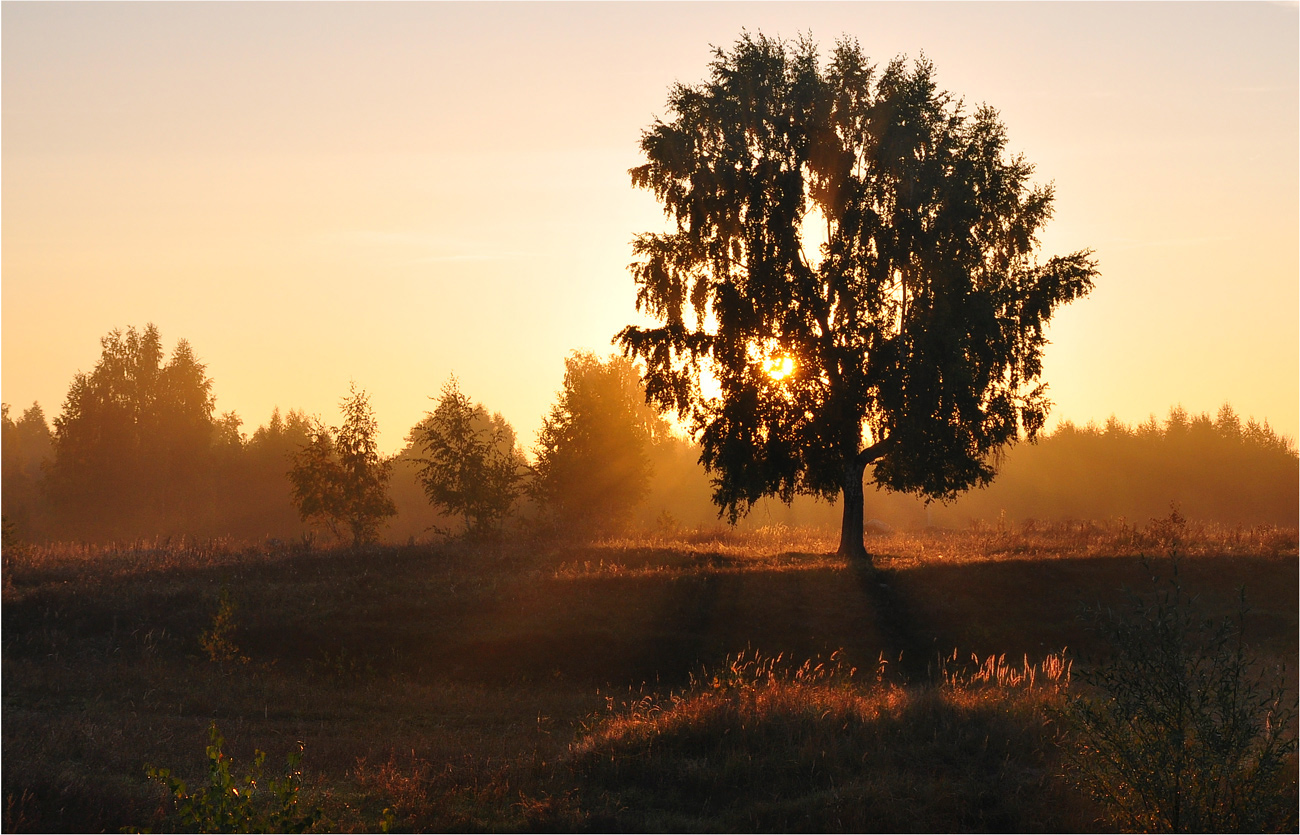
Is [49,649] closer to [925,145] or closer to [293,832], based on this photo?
[293,832]

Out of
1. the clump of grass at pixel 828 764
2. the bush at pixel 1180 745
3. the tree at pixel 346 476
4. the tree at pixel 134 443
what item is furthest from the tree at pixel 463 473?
the tree at pixel 134 443

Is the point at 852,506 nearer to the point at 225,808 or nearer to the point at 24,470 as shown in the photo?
the point at 225,808

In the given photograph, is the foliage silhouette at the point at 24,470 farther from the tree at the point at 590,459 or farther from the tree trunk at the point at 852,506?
the tree trunk at the point at 852,506

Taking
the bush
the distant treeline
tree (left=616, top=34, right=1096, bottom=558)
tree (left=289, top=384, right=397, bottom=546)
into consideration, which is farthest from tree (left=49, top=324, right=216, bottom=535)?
the bush

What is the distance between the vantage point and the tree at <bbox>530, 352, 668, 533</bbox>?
141ft

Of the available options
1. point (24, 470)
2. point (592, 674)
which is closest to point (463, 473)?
point (592, 674)

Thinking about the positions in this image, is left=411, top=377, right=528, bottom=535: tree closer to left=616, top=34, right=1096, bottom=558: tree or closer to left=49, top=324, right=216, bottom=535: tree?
left=616, top=34, right=1096, bottom=558: tree

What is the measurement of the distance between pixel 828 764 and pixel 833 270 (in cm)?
1906

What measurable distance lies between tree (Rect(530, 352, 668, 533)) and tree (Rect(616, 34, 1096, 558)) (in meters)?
15.2

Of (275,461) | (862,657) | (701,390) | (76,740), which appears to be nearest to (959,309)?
(701,390)

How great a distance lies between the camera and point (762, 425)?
90.2 feet

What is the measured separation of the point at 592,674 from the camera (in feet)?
61.9

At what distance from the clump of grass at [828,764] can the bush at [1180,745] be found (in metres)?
1.02

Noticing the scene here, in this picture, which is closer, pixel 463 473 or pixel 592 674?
pixel 592 674
